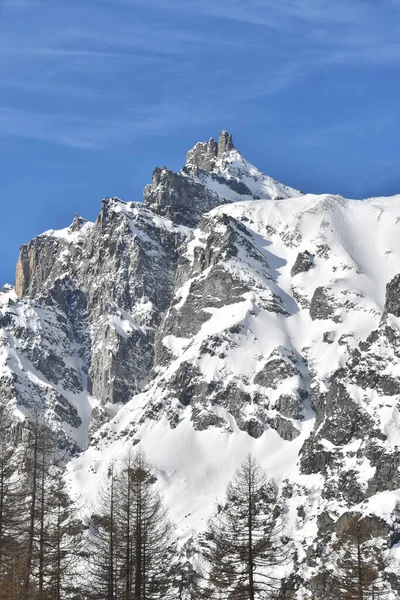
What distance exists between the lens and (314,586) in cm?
19938

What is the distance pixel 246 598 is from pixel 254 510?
6.26m

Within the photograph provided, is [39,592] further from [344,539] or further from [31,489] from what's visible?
[344,539]

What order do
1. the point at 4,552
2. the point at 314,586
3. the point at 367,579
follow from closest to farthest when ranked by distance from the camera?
the point at 4,552 → the point at 367,579 → the point at 314,586

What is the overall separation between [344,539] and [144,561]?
2608cm

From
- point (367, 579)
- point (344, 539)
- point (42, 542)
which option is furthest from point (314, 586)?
point (42, 542)

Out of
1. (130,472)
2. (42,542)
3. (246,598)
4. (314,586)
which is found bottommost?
(246,598)

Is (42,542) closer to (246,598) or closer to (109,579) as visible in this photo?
(109,579)

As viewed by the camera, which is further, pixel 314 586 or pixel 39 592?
pixel 314 586

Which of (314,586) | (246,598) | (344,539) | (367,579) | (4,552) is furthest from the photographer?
(314,586)

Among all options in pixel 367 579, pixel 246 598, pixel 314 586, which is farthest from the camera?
pixel 314 586

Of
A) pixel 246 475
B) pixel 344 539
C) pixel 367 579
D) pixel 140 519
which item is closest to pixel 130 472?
pixel 140 519

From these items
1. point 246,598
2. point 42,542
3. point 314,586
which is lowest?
point 246,598

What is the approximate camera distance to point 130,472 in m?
84.2

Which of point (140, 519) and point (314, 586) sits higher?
point (314, 586)
